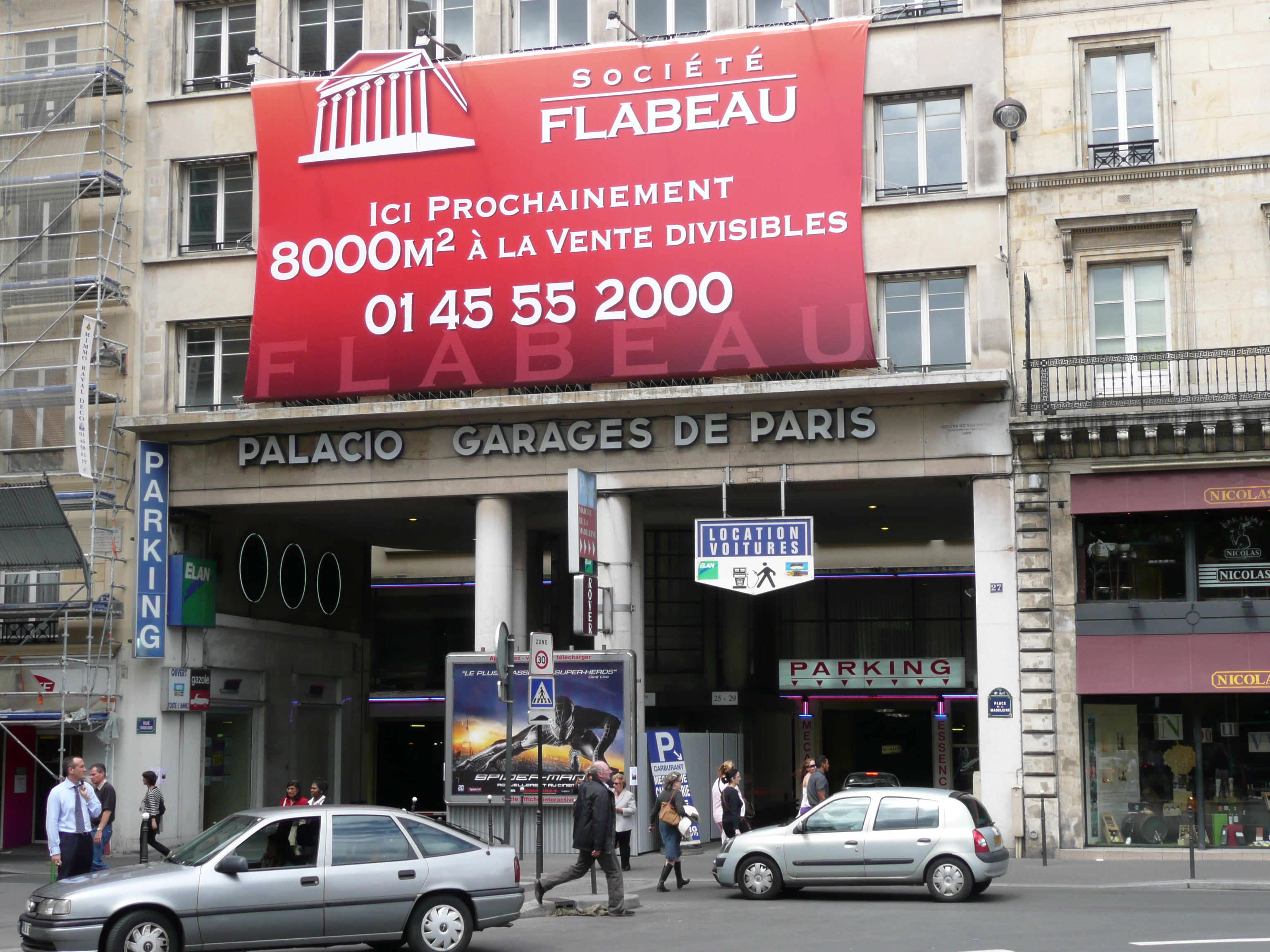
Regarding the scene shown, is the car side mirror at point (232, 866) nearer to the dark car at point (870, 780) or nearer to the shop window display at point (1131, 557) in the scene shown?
the shop window display at point (1131, 557)

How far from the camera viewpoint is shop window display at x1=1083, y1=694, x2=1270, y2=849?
25.5 meters

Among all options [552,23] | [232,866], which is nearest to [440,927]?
[232,866]

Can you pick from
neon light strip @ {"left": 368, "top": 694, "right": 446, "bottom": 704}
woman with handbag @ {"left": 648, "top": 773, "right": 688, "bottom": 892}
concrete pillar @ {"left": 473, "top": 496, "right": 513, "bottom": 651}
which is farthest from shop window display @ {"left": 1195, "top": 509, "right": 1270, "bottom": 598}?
neon light strip @ {"left": 368, "top": 694, "right": 446, "bottom": 704}

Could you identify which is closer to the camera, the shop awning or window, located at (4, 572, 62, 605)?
the shop awning

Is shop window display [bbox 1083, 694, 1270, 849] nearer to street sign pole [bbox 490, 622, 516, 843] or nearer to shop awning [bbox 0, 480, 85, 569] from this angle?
street sign pole [bbox 490, 622, 516, 843]

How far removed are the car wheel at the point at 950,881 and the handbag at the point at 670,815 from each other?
3.77 meters

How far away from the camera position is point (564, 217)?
93.8ft

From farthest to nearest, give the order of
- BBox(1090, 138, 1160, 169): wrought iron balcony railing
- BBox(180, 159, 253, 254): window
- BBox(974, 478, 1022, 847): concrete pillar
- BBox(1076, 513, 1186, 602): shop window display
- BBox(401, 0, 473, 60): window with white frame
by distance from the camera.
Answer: BBox(180, 159, 253, 254): window, BBox(401, 0, 473, 60): window with white frame, BBox(1090, 138, 1160, 169): wrought iron balcony railing, BBox(1076, 513, 1186, 602): shop window display, BBox(974, 478, 1022, 847): concrete pillar

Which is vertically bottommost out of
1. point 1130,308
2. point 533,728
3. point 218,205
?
point 533,728

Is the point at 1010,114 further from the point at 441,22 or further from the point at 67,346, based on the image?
the point at 67,346

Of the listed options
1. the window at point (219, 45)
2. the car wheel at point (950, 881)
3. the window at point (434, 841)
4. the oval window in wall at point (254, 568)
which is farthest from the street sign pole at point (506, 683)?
the window at point (219, 45)

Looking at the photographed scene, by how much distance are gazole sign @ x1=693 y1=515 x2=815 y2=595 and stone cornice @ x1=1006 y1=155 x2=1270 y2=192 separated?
7.25m

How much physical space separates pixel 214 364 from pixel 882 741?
19.9 metres

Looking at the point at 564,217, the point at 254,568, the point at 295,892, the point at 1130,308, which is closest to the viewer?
the point at 295,892
